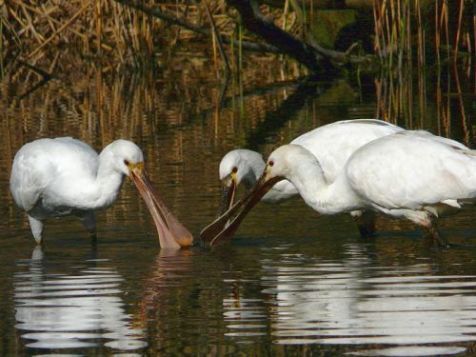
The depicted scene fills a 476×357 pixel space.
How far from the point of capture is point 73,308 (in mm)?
7746

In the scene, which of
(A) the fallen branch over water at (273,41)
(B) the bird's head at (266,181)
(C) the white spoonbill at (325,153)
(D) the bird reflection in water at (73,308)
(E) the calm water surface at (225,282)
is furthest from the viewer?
(A) the fallen branch over water at (273,41)

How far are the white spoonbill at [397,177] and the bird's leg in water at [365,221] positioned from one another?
1.78 ft

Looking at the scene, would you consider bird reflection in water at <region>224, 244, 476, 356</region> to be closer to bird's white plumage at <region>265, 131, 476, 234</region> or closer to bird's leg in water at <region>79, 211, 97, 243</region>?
bird's white plumage at <region>265, 131, 476, 234</region>

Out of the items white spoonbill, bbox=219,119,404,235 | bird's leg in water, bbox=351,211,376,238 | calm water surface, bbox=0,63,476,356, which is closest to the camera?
calm water surface, bbox=0,63,476,356

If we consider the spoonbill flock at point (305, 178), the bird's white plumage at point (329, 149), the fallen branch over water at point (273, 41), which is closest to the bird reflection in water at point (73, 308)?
the spoonbill flock at point (305, 178)

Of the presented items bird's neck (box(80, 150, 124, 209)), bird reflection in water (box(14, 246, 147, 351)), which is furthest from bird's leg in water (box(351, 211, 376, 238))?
bird reflection in water (box(14, 246, 147, 351))

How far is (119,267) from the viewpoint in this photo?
9.16m

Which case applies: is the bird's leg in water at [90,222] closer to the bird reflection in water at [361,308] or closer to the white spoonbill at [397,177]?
the white spoonbill at [397,177]

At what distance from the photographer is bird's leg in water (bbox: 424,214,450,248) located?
9.55 m

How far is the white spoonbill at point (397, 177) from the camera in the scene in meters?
9.39

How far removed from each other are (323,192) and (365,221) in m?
0.83

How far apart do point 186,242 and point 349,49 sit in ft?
37.8

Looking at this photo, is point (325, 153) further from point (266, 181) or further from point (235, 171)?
point (266, 181)

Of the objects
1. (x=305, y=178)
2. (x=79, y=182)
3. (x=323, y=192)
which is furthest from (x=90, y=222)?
(x=323, y=192)
